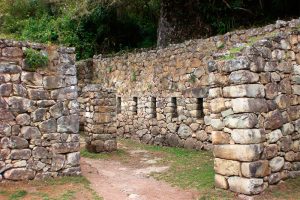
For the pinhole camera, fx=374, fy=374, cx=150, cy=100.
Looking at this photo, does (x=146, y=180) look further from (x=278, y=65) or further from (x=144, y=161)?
(x=278, y=65)

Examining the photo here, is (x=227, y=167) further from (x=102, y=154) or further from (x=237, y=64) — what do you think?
(x=102, y=154)

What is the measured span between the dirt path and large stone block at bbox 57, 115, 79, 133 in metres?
1.13

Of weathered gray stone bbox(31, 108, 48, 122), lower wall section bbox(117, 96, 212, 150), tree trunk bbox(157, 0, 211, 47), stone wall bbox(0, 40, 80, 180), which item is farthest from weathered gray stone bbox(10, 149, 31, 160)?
tree trunk bbox(157, 0, 211, 47)

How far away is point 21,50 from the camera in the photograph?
7344 mm

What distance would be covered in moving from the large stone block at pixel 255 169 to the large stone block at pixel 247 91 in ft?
3.77

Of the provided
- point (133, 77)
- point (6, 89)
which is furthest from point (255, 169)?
point (133, 77)

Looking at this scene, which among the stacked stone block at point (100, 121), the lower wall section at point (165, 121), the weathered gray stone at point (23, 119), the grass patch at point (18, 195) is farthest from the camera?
the lower wall section at point (165, 121)

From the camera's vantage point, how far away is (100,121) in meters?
11.7

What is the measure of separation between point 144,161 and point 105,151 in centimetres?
164

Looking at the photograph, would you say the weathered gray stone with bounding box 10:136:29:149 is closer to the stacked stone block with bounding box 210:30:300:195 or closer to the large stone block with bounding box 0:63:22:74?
the large stone block with bounding box 0:63:22:74

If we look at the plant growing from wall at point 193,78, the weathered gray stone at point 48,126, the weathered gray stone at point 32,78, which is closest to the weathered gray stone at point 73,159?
the weathered gray stone at point 48,126

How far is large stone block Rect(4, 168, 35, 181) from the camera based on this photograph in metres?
7.05

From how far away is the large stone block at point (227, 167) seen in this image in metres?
6.46

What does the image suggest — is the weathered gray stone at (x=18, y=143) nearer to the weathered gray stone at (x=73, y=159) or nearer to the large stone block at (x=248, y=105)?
the weathered gray stone at (x=73, y=159)
